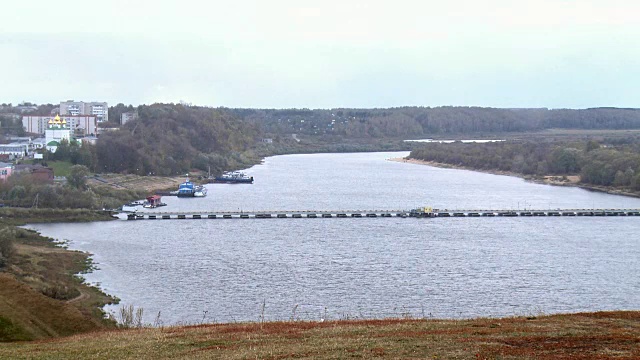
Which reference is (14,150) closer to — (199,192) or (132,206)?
(199,192)

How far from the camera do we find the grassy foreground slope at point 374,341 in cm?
869

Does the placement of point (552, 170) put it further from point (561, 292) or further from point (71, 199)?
point (561, 292)

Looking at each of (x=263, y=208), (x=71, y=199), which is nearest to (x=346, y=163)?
(x=263, y=208)

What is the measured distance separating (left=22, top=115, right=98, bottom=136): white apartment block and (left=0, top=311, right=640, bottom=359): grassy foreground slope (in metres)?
63.3

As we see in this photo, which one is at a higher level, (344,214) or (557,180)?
(557,180)

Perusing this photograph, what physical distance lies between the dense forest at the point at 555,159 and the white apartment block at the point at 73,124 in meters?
33.1

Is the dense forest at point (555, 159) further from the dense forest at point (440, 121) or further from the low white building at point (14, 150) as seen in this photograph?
the dense forest at point (440, 121)

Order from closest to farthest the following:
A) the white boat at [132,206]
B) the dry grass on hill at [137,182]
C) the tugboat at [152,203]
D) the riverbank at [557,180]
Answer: the white boat at [132,206] → the tugboat at [152,203] → the dry grass on hill at [137,182] → the riverbank at [557,180]

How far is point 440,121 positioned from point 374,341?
127370 millimetres

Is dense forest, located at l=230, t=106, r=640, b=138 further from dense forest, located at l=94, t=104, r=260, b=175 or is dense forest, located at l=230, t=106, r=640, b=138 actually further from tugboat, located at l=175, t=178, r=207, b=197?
tugboat, located at l=175, t=178, r=207, b=197

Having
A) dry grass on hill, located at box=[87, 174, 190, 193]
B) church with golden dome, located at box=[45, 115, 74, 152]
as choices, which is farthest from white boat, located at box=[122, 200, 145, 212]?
church with golden dome, located at box=[45, 115, 74, 152]

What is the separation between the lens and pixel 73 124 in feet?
247

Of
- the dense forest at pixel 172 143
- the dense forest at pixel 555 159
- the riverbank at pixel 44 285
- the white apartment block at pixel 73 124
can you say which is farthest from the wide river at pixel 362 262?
the white apartment block at pixel 73 124

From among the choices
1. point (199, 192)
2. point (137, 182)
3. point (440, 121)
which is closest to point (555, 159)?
point (199, 192)
